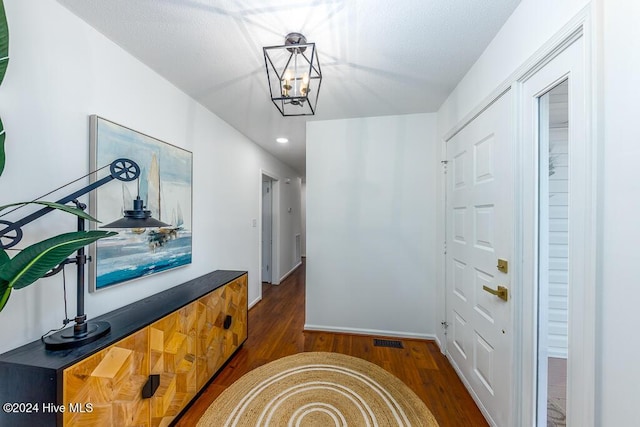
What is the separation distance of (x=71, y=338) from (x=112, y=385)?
298mm

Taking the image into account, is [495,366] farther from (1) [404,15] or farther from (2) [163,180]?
(2) [163,180]

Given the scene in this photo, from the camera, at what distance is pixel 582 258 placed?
36.3 inches

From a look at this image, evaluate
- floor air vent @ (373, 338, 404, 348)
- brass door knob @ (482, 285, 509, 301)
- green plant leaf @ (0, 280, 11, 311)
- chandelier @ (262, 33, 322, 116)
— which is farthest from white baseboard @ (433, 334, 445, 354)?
green plant leaf @ (0, 280, 11, 311)

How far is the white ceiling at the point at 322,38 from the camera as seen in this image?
131 centimetres

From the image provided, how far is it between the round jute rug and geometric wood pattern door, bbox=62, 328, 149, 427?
519 millimetres

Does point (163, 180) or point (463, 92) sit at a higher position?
point (463, 92)

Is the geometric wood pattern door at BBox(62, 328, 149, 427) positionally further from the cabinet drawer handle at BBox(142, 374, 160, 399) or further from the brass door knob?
the brass door knob

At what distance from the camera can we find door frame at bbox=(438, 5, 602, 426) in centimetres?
88

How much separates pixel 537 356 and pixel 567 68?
1.36 metres

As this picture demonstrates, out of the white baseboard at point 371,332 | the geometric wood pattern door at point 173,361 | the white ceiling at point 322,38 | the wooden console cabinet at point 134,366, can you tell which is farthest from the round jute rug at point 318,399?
the white ceiling at point 322,38

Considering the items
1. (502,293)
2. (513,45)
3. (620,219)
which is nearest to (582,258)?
(620,219)

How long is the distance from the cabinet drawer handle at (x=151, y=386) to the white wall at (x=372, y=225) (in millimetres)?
1676

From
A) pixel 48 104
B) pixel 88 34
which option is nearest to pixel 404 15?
pixel 88 34

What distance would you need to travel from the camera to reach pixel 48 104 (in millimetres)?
1239
